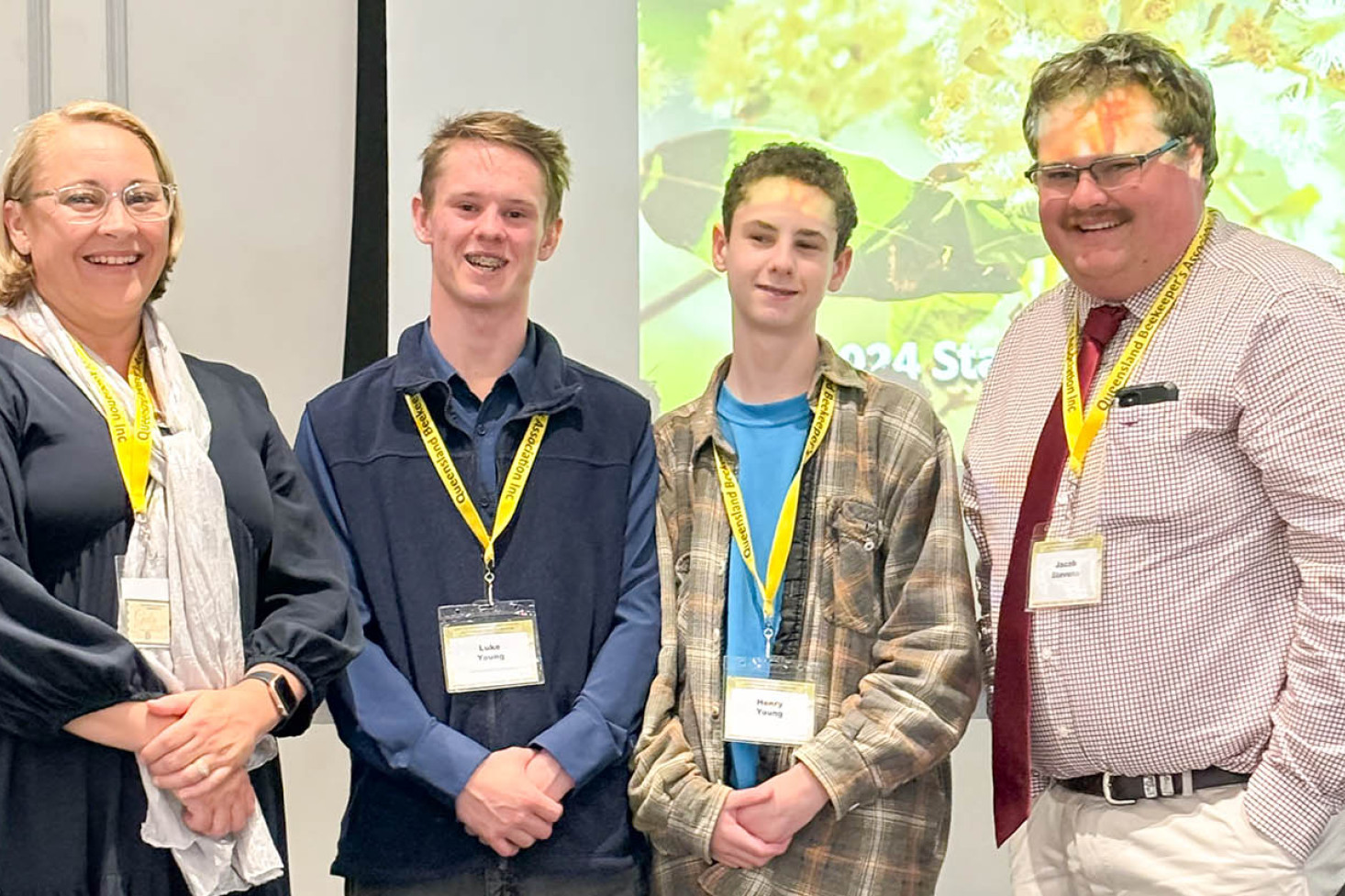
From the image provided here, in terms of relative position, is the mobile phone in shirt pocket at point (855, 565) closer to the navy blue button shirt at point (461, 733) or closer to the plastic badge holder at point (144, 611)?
the navy blue button shirt at point (461, 733)

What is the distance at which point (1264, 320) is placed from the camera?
1992mm

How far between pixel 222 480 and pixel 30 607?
14.2 inches

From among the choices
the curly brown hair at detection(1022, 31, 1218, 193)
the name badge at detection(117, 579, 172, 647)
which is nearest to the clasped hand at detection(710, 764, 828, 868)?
the name badge at detection(117, 579, 172, 647)

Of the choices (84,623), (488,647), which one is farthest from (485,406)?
(84,623)

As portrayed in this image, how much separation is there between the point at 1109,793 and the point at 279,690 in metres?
1.24

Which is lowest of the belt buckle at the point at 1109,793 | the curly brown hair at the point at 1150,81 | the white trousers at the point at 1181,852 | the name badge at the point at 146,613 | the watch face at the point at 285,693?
the white trousers at the point at 1181,852

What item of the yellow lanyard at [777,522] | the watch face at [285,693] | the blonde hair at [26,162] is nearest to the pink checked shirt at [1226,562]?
the yellow lanyard at [777,522]

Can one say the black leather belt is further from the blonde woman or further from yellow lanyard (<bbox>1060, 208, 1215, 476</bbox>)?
the blonde woman

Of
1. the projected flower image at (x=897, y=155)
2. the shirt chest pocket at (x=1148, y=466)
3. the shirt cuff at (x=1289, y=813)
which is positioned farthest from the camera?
the projected flower image at (x=897, y=155)

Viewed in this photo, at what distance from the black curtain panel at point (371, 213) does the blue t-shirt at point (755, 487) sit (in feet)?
6.03

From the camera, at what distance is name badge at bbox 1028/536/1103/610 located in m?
2.07

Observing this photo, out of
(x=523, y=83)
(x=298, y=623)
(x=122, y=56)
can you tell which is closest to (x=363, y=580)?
(x=298, y=623)

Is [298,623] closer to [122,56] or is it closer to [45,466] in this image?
[45,466]

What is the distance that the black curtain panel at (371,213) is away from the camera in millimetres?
3982
